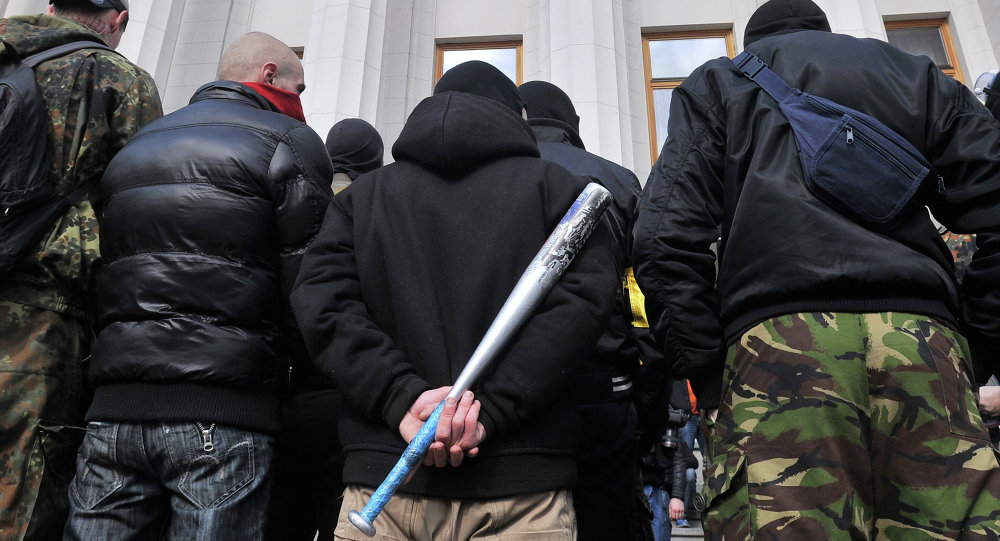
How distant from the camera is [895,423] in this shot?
180 centimetres

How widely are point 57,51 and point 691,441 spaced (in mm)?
5421

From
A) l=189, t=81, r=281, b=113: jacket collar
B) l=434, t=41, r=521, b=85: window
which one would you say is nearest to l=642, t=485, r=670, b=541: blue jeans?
l=189, t=81, r=281, b=113: jacket collar

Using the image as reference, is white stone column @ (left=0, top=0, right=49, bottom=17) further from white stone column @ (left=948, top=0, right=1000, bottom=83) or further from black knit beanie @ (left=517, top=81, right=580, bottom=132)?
white stone column @ (left=948, top=0, right=1000, bottom=83)

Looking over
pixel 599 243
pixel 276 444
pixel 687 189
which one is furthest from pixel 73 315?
pixel 687 189

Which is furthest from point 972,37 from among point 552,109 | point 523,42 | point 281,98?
point 281,98

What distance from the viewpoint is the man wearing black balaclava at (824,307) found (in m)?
1.76

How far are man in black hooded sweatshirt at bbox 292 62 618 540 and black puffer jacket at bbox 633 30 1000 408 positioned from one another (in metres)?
0.33

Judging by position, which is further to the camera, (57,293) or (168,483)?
(57,293)

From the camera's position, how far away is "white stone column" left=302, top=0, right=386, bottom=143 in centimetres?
890

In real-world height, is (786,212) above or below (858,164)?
below

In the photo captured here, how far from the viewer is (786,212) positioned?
1.99 metres

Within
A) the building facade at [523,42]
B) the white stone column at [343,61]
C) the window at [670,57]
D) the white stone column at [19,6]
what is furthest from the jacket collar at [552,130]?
the white stone column at [19,6]

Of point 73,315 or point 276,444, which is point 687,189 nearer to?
point 276,444

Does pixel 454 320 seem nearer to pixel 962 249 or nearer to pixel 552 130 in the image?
pixel 552 130
